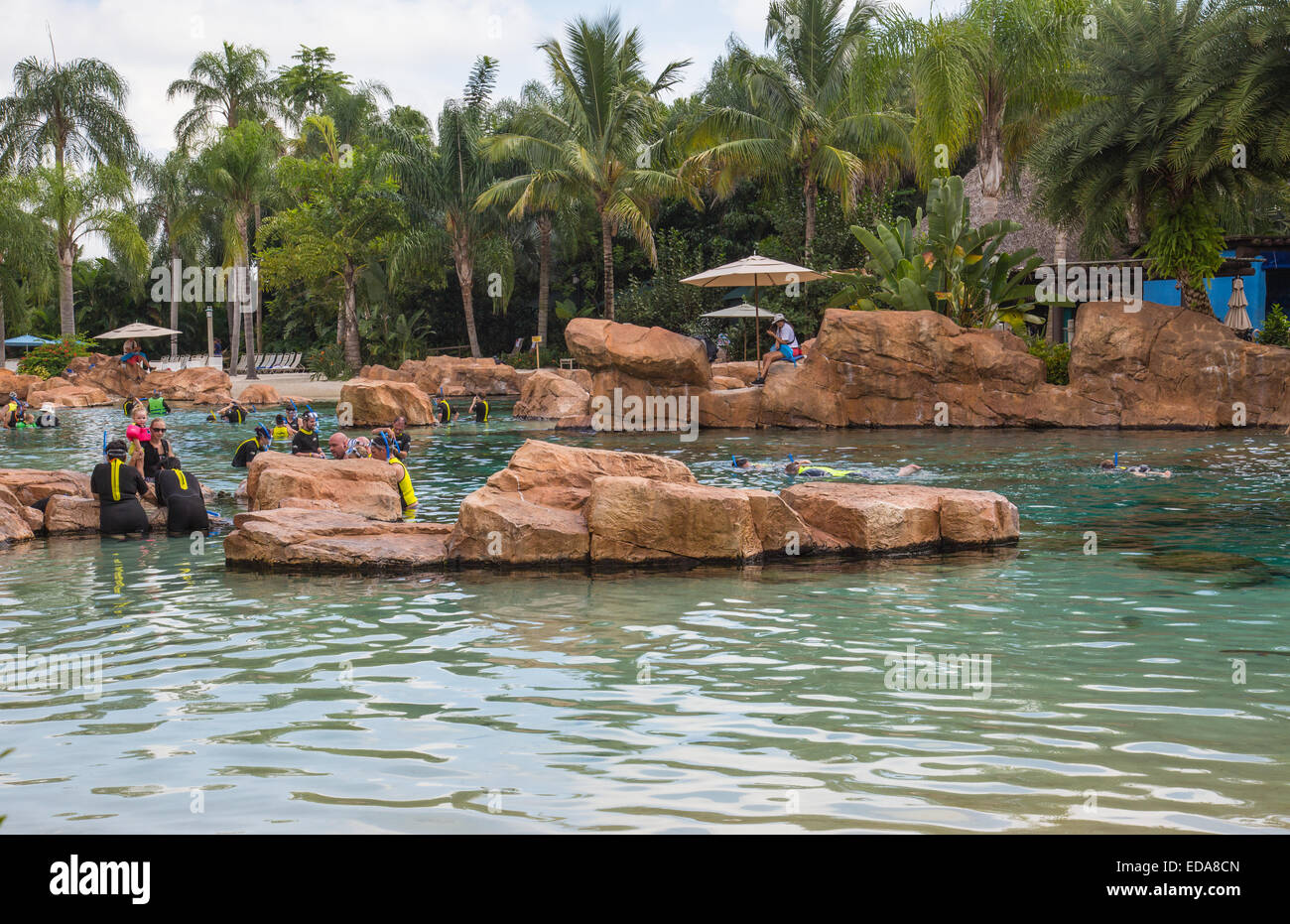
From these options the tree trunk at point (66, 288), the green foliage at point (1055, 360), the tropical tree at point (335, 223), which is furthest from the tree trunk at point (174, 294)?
the green foliage at point (1055, 360)

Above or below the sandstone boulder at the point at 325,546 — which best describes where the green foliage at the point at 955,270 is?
above

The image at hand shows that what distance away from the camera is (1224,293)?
2736 centimetres

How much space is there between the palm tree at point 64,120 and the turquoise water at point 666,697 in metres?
37.3

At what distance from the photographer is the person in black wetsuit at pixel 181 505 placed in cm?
1245

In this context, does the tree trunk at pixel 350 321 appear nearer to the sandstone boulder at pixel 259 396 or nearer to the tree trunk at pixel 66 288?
the sandstone boulder at pixel 259 396

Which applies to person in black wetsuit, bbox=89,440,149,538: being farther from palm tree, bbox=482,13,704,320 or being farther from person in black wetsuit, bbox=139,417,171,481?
palm tree, bbox=482,13,704,320

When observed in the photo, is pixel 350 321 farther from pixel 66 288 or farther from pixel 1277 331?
pixel 1277 331

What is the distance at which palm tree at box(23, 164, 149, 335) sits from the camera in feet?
136

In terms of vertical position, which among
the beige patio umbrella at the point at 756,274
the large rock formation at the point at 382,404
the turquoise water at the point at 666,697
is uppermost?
the beige patio umbrella at the point at 756,274

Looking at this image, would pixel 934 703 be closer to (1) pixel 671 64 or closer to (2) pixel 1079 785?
(2) pixel 1079 785

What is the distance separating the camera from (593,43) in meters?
32.5

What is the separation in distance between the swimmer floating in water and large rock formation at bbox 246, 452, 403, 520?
9.39 metres

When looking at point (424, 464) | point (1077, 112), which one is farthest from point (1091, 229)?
point (424, 464)
